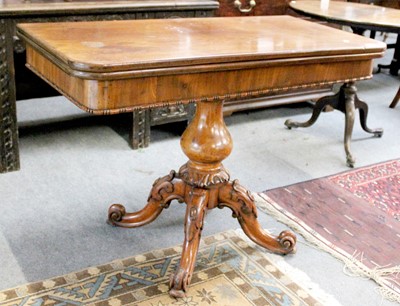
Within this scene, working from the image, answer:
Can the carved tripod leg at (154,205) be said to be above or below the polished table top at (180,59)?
below

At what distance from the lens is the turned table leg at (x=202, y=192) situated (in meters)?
1.96

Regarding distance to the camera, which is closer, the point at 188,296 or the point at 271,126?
the point at 188,296

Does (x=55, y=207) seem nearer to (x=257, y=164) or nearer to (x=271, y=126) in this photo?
(x=257, y=164)

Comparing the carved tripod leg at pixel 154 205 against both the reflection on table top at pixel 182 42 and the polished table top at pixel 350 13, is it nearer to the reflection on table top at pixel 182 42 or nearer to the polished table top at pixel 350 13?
the reflection on table top at pixel 182 42

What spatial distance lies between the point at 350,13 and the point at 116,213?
202 cm

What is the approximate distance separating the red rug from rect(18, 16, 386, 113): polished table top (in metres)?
0.75

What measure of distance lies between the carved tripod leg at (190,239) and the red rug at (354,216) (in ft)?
1.88

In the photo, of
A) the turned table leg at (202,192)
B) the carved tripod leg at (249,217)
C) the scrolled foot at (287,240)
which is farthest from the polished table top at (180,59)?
the scrolled foot at (287,240)

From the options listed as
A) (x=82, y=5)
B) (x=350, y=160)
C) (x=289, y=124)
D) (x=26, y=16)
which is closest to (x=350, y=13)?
(x=289, y=124)

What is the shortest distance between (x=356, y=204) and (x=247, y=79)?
1.23 metres

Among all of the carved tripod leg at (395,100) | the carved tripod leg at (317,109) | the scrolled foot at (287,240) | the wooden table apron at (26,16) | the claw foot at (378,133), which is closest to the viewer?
the scrolled foot at (287,240)

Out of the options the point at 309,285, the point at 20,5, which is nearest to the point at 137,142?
the point at 20,5

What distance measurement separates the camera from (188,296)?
1900 mm

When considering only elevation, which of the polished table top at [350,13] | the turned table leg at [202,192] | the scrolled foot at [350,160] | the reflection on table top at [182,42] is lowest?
the scrolled foot at [350,160]
